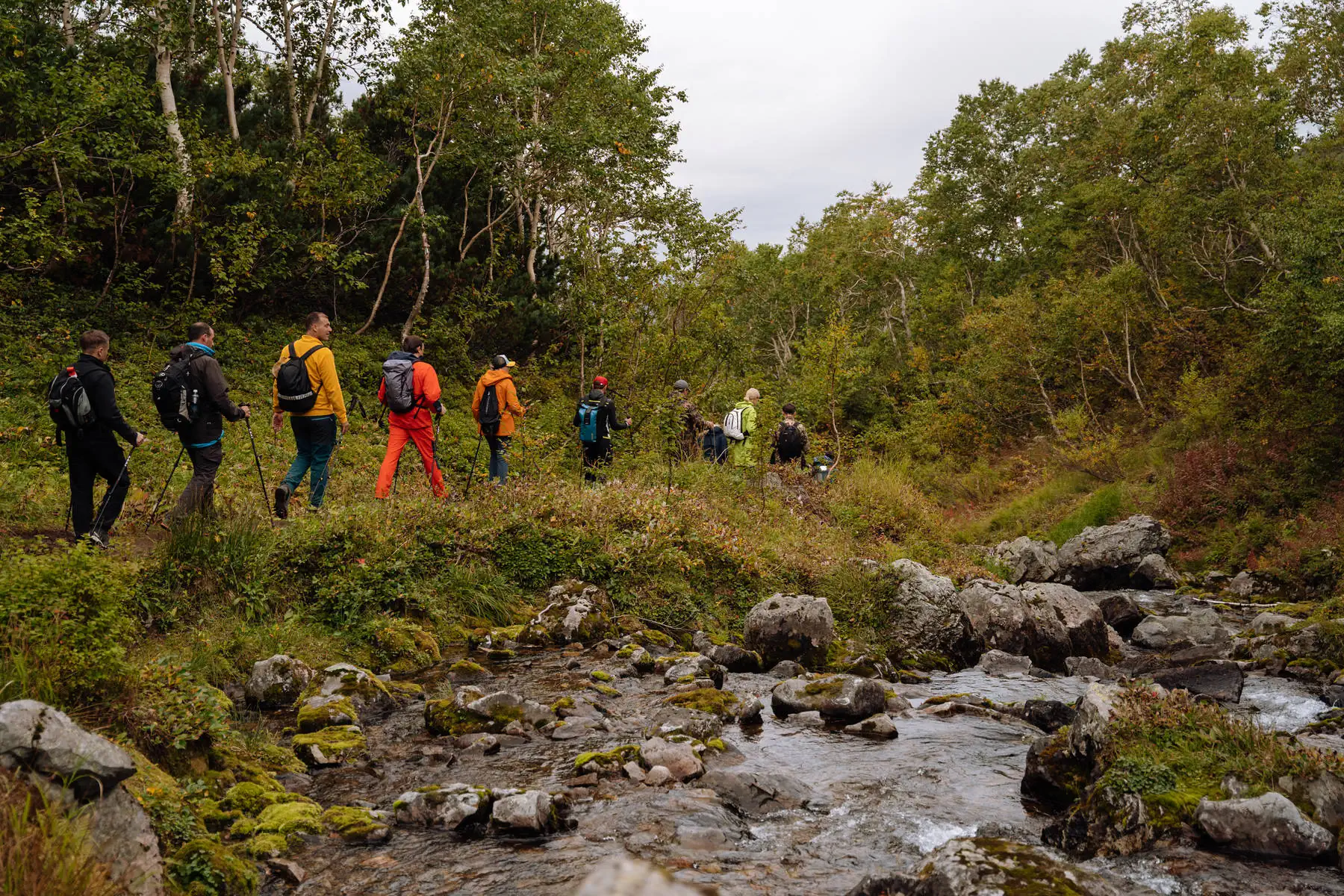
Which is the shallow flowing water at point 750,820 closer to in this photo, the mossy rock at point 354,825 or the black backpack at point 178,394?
the mossy rock at point 354,825

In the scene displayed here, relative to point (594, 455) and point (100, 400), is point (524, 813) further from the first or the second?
point (594, 455)

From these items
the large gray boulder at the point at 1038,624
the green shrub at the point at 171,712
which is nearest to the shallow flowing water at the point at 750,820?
the green shrub at the point at 171,712

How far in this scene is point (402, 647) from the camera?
8.70 meters

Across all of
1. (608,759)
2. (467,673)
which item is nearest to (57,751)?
(608,759)

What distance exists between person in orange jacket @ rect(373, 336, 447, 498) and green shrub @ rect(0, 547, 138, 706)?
6.40 metres

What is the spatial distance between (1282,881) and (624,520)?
8.93m

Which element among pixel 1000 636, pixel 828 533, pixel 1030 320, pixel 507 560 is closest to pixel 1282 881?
pixel 1000 636

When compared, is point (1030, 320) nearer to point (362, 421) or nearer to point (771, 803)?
point (362, 421)

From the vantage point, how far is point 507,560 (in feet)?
36.7

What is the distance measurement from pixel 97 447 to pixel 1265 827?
1021 cm

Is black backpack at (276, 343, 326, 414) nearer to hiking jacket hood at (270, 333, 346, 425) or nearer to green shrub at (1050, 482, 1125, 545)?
hiking jacket hood at (270, 333, 346, 425)

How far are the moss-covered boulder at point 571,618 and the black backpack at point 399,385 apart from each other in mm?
3331

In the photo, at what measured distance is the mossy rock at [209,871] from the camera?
3.80 metres

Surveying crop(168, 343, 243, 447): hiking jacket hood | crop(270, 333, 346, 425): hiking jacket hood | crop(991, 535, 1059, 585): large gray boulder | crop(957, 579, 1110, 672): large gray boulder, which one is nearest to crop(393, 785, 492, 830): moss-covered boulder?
crop(168, 343, 243, 447): hiking jacket hood
